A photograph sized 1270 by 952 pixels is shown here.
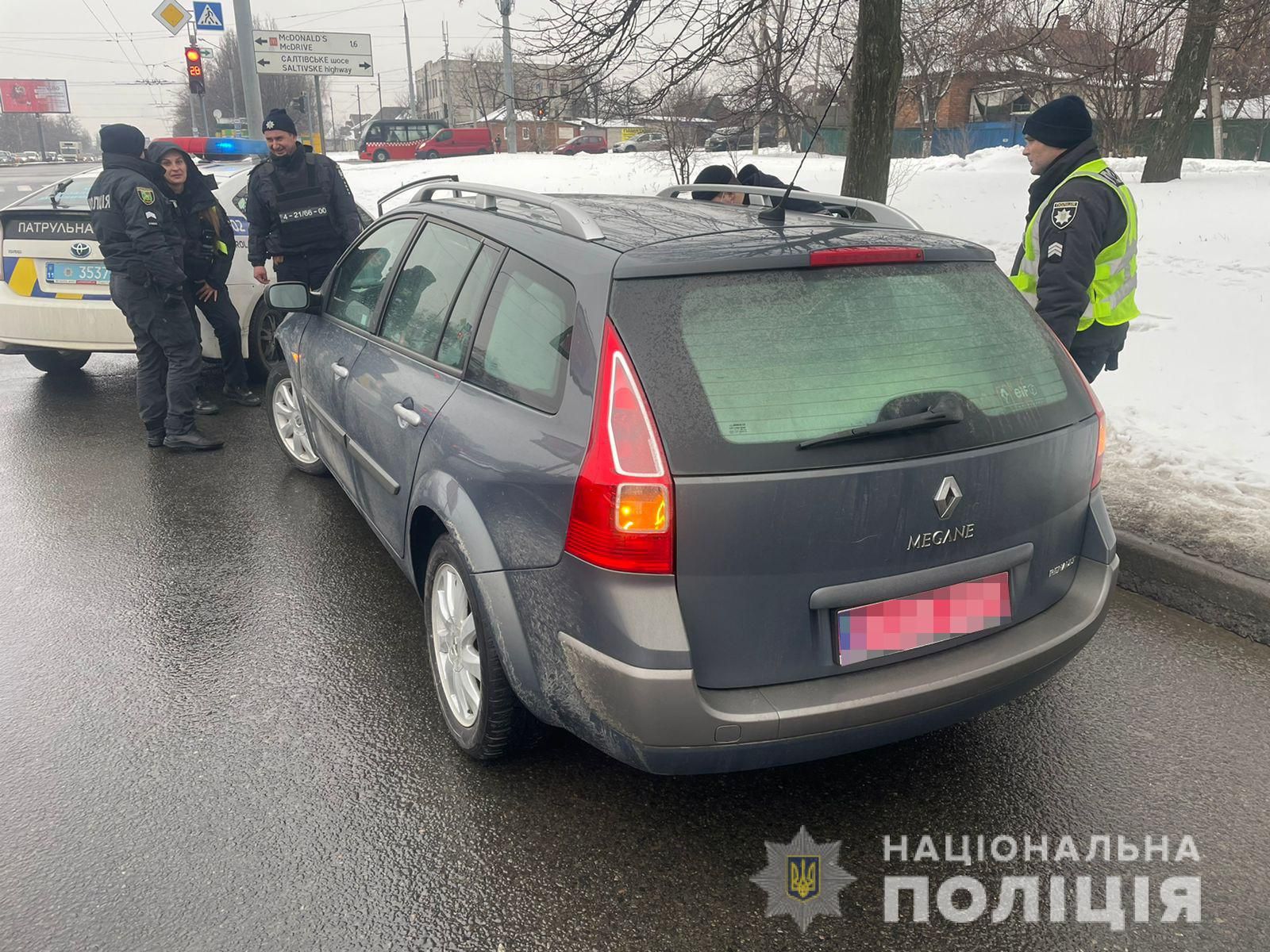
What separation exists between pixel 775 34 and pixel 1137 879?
984cm

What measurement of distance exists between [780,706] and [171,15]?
1749 cm

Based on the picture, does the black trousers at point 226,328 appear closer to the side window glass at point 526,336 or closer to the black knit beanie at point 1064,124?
the side window glass at point 526,336

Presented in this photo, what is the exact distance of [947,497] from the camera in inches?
91.5

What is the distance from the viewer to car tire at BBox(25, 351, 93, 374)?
26.5ft

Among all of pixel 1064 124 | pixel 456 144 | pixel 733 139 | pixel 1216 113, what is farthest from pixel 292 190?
pixel 456 144

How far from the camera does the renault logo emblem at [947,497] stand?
7.60 feet

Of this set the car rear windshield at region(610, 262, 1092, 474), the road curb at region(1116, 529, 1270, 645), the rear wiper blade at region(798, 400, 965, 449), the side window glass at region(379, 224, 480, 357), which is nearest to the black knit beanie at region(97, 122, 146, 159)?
the side window glass at region(379, 224, 480, 357)

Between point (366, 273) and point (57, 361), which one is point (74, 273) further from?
point (366, 273)

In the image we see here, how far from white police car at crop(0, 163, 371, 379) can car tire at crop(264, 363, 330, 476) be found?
152cm

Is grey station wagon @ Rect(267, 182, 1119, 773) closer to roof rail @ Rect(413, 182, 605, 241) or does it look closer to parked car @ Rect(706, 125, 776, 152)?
roof rail @ Rect(413, 182, 605, 241)

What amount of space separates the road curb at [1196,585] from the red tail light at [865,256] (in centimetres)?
218

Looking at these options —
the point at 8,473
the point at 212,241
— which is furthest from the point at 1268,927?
the point at 212,241

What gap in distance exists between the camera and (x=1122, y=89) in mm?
23328

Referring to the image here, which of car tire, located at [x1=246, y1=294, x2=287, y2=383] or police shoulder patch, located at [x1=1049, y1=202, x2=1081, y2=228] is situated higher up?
police shoulder patch, located at [x1=1049, y1=202, x2=1081, y2=228]
